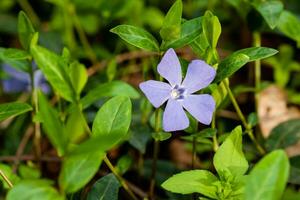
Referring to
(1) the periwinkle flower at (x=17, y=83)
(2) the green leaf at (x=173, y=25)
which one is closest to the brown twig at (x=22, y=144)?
(1) the periwinkle flower at (x=17, y=83)

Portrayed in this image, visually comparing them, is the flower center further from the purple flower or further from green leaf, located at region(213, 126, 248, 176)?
green leaf, located at region(213, 126, 248, 176)

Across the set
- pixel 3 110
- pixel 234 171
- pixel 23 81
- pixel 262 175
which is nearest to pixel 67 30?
pixel 23 81

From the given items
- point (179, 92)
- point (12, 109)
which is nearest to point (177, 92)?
point (179, 92)

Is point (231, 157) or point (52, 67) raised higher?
point (52, 67)

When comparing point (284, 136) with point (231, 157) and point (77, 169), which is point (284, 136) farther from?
point (77, 169)

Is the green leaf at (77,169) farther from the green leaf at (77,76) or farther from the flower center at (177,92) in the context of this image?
the flower center at (177,92)

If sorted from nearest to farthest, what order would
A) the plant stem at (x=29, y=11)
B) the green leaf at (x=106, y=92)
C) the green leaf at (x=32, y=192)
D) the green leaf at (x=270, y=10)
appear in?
the green leaf at (x=32, y=192) → the green leaf at (x=106, y=92) → the green leaf at (x=270, y=10) → the plant stem at (x=29, y=11)
